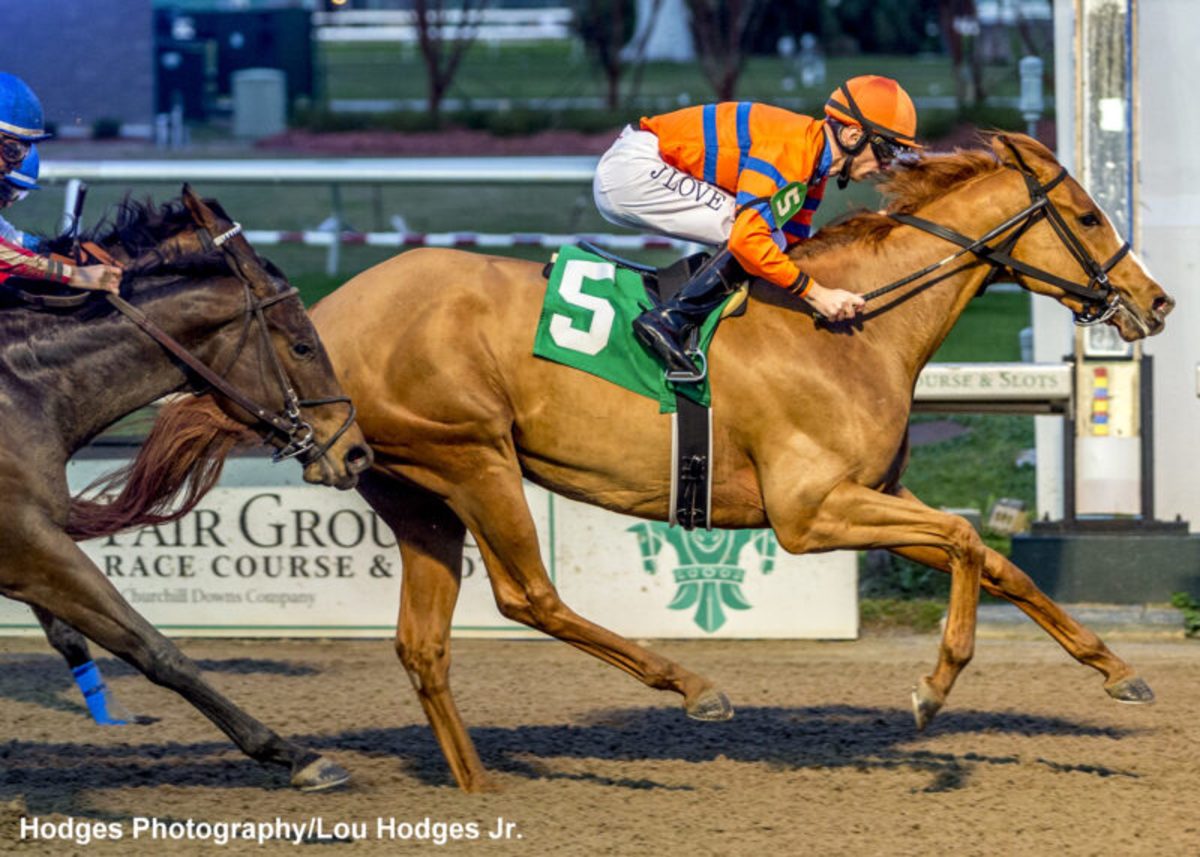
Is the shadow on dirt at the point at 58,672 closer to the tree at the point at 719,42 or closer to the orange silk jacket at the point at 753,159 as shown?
the orange silk jacket at the point at 753,159

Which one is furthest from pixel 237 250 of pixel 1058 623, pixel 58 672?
pixel 58 672

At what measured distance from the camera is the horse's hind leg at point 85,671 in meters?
5.27

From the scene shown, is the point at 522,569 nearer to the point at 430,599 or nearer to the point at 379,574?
the point at 430,599

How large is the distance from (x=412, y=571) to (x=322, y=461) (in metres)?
0.67

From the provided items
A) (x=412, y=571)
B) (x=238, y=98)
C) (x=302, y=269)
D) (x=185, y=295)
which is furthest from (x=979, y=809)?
(x=238, y=98)

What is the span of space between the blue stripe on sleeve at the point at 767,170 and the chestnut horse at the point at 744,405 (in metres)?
0.34

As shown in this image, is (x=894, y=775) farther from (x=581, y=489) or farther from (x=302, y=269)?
A: (x=302, y=269)

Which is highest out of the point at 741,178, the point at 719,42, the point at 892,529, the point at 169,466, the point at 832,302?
the point at 719,42

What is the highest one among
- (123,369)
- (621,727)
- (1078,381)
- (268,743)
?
(123,369)

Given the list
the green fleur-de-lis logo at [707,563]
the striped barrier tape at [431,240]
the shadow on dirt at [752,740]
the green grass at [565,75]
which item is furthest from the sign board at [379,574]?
the green grass at [565,75]

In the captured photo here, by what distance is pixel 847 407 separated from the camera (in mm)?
4633

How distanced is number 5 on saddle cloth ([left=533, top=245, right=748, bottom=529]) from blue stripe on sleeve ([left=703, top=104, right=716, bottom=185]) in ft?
0.99

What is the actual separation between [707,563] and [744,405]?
2.10 m

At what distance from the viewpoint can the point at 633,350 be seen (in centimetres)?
468
